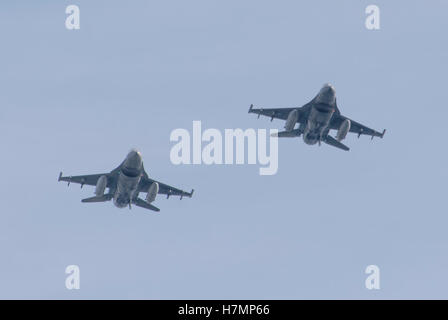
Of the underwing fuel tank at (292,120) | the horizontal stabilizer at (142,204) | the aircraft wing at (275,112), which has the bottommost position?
the horizontal stabilizer at (142,204)

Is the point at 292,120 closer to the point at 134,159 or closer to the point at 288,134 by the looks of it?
the point at 288,134

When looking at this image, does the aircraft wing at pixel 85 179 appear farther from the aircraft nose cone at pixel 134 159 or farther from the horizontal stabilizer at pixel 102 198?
the aircraft nose cone at pixel 134 159

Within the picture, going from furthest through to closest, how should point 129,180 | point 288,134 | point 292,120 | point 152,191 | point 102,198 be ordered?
point 288,134
point 292,120
point 102,198
point 152,191
point 129,180

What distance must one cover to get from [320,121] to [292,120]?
2.33m

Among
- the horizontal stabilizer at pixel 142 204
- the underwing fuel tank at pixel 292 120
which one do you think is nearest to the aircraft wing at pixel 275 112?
the underwing fuel tank at pixel 292 120

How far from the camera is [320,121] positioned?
89.2 metres

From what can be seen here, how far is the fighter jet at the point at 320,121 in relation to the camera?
88.4 metres

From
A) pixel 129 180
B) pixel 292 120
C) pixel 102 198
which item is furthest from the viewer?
pixel 292 120

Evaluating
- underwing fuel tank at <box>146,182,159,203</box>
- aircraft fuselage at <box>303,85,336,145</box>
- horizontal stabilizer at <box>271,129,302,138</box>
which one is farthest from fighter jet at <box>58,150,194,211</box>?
aircraft fuselage at <box>303,85,336,145</box>

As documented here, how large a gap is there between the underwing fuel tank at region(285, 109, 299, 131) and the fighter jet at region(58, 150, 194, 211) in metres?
12.0

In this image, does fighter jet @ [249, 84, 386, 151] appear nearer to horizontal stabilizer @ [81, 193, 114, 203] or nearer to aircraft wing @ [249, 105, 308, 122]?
aircraft wing @ [249, 105, 308, 122]

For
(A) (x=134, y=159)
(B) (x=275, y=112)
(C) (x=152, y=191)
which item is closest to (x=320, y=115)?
(B) (x=275, y=112)

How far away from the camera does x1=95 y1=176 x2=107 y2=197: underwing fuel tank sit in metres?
87.3
